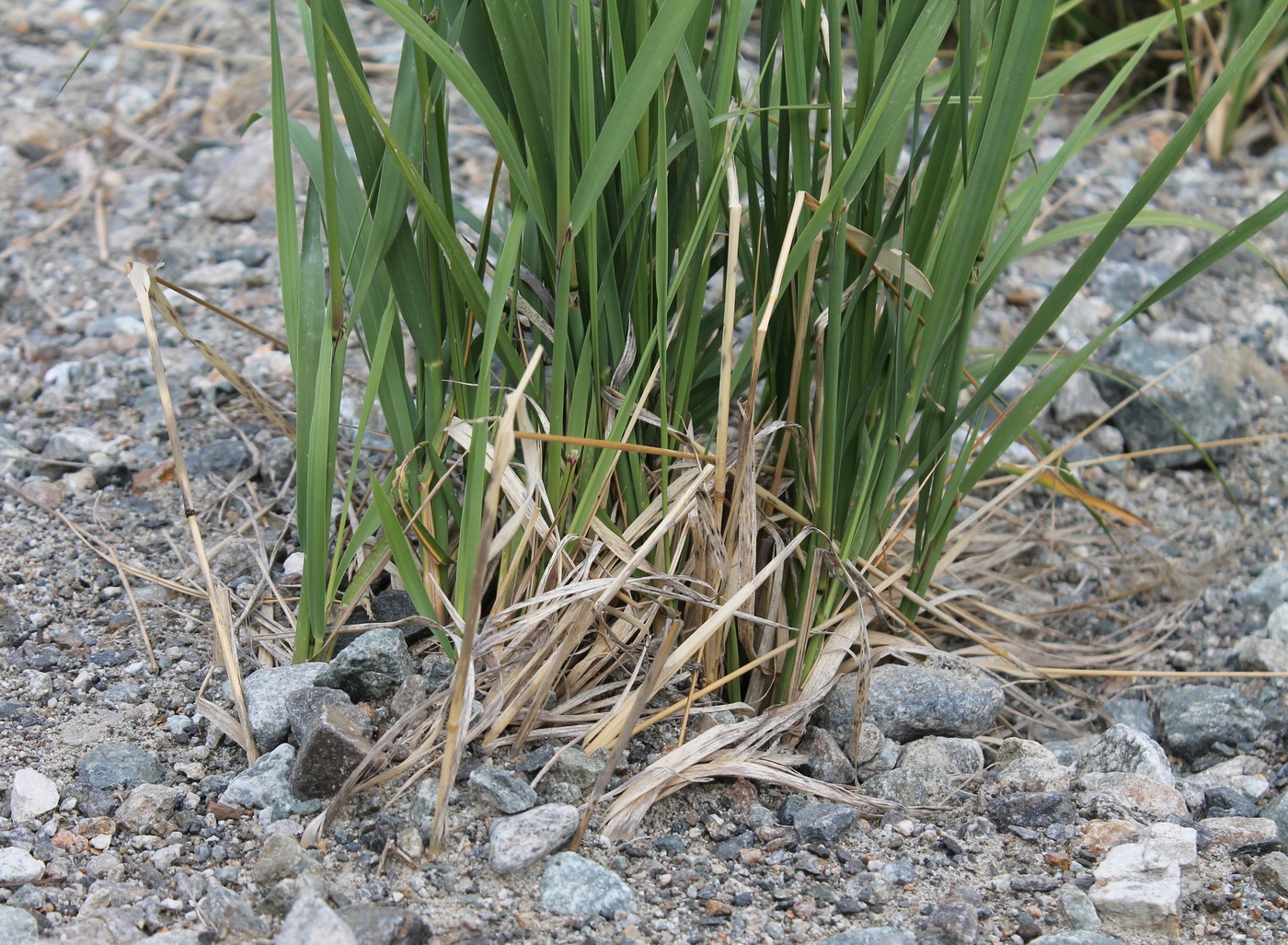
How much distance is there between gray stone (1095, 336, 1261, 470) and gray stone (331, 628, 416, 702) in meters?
1.49

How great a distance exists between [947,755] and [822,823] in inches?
8.0

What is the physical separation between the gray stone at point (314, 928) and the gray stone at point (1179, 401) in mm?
1721

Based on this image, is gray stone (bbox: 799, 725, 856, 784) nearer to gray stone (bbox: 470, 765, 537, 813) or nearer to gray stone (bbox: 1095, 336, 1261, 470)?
gray stone (bbox: 470, 765, 537, 813)

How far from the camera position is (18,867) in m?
0.99

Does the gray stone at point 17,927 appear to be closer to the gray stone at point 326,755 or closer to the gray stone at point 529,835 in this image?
the gray stone at point 326,755

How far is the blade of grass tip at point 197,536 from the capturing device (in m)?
1.14

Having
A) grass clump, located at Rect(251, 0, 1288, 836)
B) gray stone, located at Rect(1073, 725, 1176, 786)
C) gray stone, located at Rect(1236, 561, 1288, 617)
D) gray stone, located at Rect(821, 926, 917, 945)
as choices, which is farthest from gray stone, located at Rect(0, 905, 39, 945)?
gray stone, located at Rect(1236, 561, 1288, 617)

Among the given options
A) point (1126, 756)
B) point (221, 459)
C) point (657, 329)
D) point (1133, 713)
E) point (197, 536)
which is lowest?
point (1133, 713)

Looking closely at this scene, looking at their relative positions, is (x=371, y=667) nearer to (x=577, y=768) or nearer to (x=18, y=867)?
(x=577, y=768)

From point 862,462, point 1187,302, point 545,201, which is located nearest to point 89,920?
point 545,201

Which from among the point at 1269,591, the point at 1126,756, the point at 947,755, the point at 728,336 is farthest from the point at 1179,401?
the point at 728,336

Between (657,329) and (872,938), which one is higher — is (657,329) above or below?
above

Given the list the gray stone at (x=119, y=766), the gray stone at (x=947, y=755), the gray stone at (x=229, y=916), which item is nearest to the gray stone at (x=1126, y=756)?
the gray stone at (x=947, y=755)

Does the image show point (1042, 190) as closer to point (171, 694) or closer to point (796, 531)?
point (796, 531)
